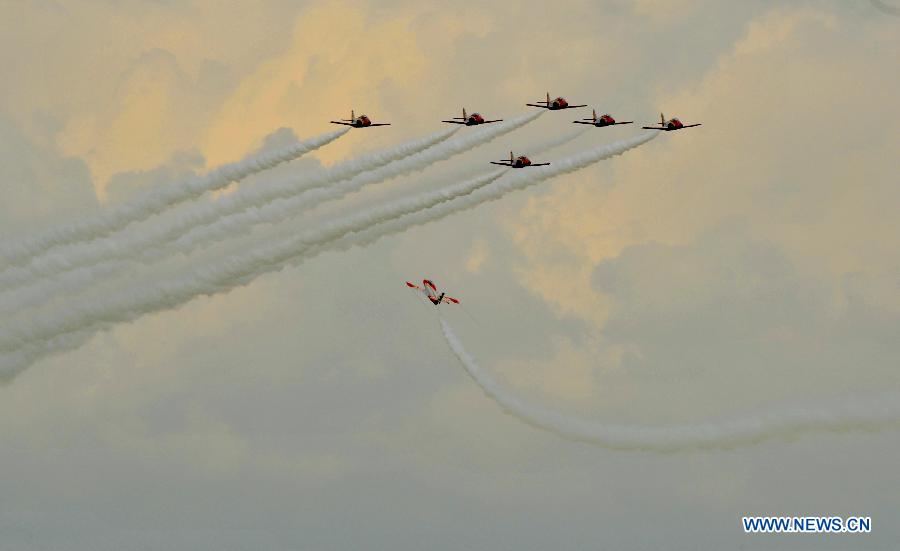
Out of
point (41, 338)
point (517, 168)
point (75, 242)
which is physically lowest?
point (41, 338)

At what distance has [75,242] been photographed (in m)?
103

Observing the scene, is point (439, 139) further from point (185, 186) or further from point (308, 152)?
point (185, 186)

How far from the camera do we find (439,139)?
102m

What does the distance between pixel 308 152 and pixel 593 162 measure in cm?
2204

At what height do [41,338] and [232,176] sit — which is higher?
[232,176]

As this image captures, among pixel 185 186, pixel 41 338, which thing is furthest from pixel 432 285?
pixel 41 338

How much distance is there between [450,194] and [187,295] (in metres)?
21.4

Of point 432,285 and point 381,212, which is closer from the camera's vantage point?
point 381,212

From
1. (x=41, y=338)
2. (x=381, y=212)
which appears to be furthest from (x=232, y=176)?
(x=41, y=338)

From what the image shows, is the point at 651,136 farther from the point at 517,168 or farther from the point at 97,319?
the point at 97,319

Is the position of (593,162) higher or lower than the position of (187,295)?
higher

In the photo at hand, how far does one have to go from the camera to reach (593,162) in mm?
104000

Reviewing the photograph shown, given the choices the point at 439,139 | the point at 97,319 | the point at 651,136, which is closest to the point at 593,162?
the point at 651,136

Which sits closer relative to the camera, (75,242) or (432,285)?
(75,242)
